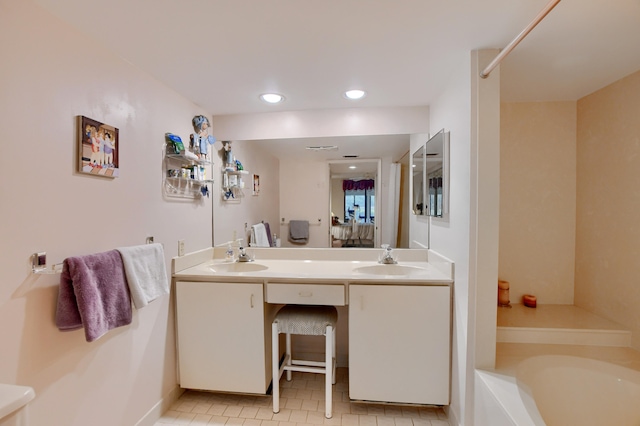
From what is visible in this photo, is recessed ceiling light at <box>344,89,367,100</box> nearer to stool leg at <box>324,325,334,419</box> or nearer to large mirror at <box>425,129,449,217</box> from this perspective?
large mirror at <box>425,129,449,217</box>

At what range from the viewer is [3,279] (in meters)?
0.97

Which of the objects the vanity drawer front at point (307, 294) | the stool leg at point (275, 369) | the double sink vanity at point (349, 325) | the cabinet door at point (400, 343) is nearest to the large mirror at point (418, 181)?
the double sink vanity at point (349, 325)

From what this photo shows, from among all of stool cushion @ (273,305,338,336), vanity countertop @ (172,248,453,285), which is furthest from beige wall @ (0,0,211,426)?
stool cushion @ (273,305,338,336)

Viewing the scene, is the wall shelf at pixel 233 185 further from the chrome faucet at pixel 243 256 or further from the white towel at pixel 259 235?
the chrome faucet at pixel 243 256

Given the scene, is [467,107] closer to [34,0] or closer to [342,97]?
[342,97]

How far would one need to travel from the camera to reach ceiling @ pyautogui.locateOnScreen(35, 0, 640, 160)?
1084 millimetres

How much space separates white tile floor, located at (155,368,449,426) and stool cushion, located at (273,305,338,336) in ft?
1.63

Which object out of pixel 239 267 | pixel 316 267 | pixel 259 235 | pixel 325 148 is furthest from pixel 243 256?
pixel 325 148

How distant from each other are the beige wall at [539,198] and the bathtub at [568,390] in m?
0.64

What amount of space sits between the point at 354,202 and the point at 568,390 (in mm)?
1658

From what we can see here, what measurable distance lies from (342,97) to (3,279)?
1886mm

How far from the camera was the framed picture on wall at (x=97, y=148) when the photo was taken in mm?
1218

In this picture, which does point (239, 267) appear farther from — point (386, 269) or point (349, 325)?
point (386, 269)

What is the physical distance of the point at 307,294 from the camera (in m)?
1.78
